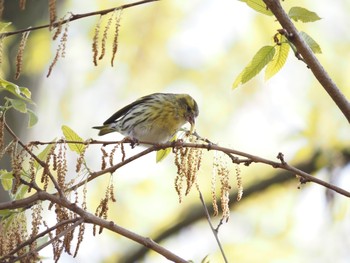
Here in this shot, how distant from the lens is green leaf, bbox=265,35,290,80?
136 cm

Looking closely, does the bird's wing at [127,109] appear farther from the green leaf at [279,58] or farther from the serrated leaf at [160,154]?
the green leaf at [279,58]

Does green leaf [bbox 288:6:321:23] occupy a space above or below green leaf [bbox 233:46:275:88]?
above

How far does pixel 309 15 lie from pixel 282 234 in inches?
150

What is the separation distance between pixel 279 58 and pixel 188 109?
2.13m

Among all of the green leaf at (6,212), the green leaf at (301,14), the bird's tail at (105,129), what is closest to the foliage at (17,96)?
the green leaf at (6,212)

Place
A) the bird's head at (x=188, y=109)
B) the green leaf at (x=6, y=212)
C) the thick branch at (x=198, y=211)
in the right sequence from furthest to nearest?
the thick branch at (x=198, y=211) → the bird's head at (x=188, y=109) → the green leaf at (x=6, y=212)

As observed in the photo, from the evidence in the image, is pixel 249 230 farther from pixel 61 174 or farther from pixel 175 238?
pixel 61 174

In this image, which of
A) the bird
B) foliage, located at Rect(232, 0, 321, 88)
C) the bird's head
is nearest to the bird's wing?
the bird

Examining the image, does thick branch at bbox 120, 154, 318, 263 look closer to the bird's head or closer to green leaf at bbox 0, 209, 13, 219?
A: the bird's head

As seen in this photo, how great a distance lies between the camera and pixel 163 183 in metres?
5.25

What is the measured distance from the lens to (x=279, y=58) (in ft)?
4.53

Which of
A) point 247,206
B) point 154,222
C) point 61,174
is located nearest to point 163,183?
point 154,222

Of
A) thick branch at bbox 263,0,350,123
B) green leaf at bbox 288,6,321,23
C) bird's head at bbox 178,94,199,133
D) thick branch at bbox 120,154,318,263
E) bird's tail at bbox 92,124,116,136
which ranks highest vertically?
bird's tail at bbox 92,124,116,136

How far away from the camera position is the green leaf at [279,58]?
136 centimetres
